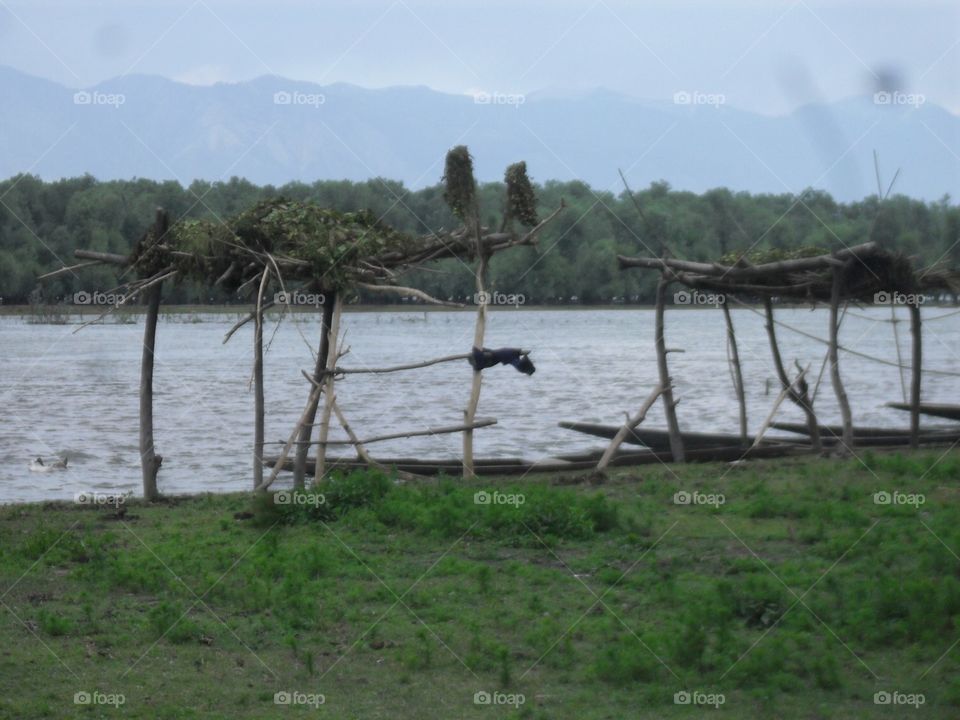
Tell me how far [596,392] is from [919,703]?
30.3m

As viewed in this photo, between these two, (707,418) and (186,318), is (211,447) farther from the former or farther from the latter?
(186,318)

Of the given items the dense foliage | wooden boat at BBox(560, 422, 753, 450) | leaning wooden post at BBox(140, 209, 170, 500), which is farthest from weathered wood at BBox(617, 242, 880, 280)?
leaning wooden post at BBox(140, 209, 170, 500)

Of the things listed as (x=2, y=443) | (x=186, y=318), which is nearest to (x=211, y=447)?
(x=2, y=443)

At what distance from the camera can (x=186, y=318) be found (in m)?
93.2

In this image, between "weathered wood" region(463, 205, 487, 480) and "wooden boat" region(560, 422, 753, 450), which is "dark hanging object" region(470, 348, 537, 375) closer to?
"weathered wood" region(463, 205, 487, 480)

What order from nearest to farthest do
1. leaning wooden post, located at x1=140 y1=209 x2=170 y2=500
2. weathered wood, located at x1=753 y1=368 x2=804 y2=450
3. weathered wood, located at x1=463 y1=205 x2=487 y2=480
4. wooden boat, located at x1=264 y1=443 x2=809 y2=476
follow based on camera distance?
weathered wood, located at x1=463 y1=205 x2=487 y2=480 → leaning wooden post, located at x1=140 y1=209 x2=170 y2=500 → wooden boat, located at x1=264 y1=443 x2=809 y2=476 → weathered wood, located at x1=753 y1=368 x2=804 y2=450

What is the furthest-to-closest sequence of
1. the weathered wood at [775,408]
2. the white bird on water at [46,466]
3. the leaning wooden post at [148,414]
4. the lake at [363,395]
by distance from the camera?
the lake at [363,395] < the white bird on water at [46,466] < the weathered wood at [775,408] < the leaning wooden post at [148,414]

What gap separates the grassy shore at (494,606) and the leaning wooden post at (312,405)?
4.48 ft

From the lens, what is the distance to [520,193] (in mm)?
12391

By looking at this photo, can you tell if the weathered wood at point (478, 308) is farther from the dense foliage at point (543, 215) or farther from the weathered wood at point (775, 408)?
the dense foliage at point (543, 215)

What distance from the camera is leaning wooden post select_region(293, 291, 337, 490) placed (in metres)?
12.5

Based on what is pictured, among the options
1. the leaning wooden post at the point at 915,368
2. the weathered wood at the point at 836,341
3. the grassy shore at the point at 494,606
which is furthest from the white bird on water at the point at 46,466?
the leaning wooden post at the point at 915,368

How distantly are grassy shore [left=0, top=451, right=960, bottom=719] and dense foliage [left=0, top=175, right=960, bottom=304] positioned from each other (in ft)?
25.0

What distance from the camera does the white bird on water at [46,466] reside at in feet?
61.3
